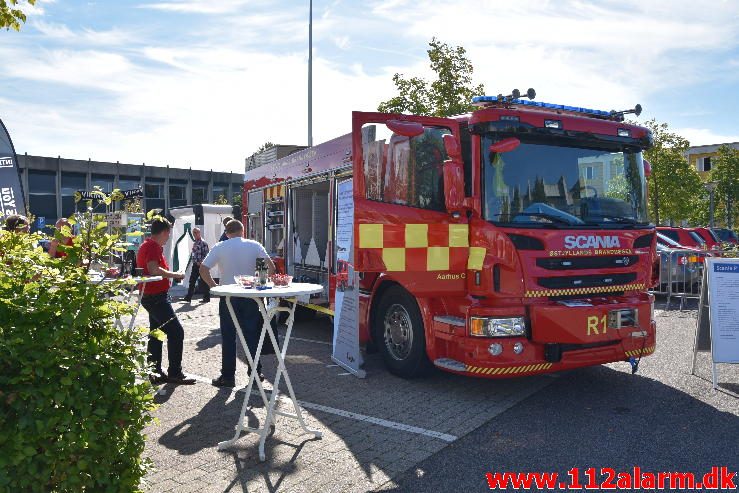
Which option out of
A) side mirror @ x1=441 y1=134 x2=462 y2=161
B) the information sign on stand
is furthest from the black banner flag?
the information sign on stand

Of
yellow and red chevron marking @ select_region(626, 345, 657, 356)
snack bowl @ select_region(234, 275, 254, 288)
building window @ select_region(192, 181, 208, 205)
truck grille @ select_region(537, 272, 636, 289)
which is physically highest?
building window @ select_region(192, 181, 208, 205)

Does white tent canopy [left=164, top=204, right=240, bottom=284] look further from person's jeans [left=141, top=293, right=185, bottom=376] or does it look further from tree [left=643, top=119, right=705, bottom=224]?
tree [left=643, top=119, right=705, bottom=224]

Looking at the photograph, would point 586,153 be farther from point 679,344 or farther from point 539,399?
point 679,344

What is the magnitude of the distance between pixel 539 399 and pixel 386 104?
14.3 m

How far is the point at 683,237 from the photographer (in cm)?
1496

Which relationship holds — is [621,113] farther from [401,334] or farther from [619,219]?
[401,334]

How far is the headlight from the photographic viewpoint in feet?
17.5

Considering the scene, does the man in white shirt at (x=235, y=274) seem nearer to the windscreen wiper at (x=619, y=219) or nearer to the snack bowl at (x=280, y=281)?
the snack bowl at (x=280, y=281)

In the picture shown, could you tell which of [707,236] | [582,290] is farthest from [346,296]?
[707,236]

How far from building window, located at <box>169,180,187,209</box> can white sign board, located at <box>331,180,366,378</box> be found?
5698 centimetres

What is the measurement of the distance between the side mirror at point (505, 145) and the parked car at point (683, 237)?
1071 centimetres

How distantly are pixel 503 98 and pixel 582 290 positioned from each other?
1926mm

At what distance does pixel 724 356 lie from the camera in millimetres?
6105

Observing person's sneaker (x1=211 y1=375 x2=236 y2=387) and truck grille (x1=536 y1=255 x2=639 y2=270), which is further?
person's sneaker (x1=211 y1=375 x2=236 y2=387)
